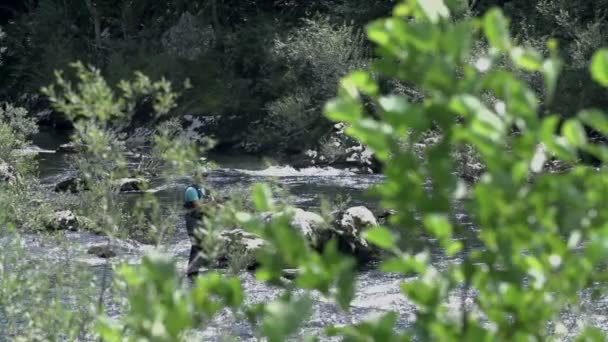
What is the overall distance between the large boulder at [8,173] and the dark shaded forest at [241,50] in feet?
21.7

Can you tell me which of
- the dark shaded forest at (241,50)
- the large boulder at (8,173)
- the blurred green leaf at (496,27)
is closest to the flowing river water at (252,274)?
the blurred green leaf at (496,27)

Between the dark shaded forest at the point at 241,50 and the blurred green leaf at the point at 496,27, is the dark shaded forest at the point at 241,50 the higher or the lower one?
the lower one

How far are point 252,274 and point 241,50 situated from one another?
82.0ft

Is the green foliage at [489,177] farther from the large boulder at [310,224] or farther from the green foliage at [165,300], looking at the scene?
the large boulder at [310,224]

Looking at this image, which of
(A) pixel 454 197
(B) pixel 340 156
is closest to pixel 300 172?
(B) pixel 340 156

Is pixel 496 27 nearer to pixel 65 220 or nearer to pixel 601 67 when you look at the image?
pixel 601 67

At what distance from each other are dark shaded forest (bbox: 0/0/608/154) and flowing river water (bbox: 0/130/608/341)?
315 centimetres

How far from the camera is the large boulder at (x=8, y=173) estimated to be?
21.3m

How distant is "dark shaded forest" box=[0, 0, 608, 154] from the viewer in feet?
105

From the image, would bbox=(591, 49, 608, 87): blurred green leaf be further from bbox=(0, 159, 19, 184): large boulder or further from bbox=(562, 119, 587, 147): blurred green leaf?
bbox=(0, 159, 19, 184): large boulder

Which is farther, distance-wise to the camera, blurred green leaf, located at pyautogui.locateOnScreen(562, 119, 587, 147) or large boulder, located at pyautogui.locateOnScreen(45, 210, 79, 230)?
large boulder, located at pyautogui.locateOnScreen(45, 210, 79, 230)

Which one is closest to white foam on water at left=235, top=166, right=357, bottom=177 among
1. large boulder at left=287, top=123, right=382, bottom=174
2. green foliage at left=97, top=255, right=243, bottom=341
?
large boulder at left=287, top=123, right=382, bottom=174

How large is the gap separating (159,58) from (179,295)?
38.2m

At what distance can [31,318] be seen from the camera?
5996mm
